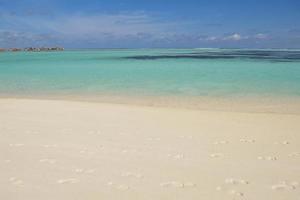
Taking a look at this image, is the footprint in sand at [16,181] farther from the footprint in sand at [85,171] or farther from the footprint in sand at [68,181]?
the footprint in sand at [85,171]

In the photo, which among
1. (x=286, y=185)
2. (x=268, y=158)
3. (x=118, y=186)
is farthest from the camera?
(x=268, y=158)

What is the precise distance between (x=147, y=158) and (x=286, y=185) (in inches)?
92.1

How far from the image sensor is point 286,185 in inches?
198

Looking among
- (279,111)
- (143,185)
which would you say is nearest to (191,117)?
(279,111)

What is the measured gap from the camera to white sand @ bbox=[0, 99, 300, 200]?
189 inches

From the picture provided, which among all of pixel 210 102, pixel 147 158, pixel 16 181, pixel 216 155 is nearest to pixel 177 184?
pixel 147 158

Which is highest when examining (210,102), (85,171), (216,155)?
(85,171)

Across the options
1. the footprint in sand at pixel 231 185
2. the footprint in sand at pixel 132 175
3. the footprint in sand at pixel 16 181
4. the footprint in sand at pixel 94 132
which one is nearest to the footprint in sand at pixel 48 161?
the footprint in sand at pixel 16 181

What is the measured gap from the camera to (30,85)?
24797 mm

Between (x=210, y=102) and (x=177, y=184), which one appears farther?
(x=210, y=102)

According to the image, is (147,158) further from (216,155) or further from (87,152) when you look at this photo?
(216,155)

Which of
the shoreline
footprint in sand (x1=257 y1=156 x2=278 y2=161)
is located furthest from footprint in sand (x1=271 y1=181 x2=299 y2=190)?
the shoreline

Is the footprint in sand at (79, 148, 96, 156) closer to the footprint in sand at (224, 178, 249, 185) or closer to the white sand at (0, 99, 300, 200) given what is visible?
the white sand at (0, 99, 300, 200)

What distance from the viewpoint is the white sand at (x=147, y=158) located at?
4.80 meters
